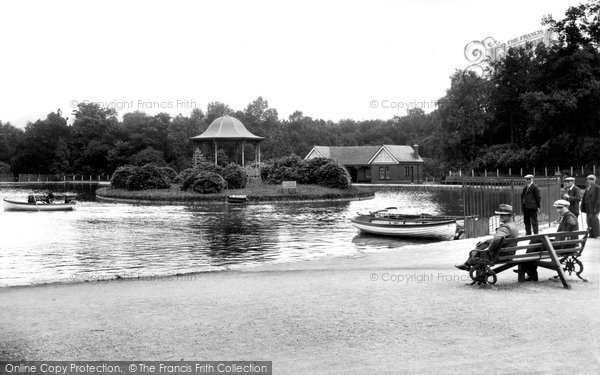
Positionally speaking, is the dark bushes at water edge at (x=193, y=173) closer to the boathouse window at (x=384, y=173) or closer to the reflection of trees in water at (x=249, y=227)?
the reflection of trees in water at (x=249, y=227)

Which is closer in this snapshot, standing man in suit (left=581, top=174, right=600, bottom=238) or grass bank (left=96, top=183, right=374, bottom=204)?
standing man in suit (left=581, top=174, right=600, bottom=238)

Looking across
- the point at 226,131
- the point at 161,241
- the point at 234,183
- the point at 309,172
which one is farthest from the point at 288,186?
the point at 161,241

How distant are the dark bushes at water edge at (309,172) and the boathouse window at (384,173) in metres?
25.1

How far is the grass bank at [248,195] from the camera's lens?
176ft

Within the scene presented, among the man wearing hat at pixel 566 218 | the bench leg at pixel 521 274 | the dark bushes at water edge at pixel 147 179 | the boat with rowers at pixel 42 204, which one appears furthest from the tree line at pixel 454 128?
the bench leg at pixel 521 274

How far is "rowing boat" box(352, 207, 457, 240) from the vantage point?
2498 cm

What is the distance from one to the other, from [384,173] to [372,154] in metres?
3.45

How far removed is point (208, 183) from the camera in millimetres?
56219

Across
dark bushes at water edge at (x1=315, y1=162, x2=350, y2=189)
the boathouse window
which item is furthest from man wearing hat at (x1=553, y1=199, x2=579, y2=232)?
the boathouse window

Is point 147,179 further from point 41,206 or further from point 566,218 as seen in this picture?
point 566,218

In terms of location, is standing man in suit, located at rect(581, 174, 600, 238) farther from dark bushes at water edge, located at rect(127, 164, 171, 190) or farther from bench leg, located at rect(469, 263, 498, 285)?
dark bushes at water edge, located at rect(127, 164, 171, 190)

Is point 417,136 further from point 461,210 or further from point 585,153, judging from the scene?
point 461,210

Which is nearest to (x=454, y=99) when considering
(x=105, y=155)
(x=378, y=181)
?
(x=378, y=181)

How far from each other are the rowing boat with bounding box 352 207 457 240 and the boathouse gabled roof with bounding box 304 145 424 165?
5846 centimetres
